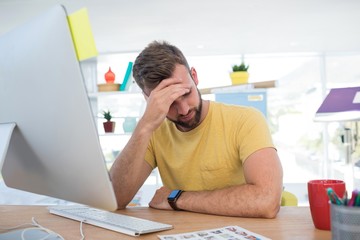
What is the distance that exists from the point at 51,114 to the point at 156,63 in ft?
2.19

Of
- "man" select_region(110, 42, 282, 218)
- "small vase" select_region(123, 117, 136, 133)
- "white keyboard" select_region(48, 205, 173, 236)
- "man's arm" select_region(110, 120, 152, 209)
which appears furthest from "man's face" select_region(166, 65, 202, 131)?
"small vase" select_region(123, 117, 136, 133)

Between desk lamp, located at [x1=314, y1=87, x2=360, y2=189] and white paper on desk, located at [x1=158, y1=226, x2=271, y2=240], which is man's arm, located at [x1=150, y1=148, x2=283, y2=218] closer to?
white paper on desk, located at [x1=158, y1=226, x2=271, y2=240]

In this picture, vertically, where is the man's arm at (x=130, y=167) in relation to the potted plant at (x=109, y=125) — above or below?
above

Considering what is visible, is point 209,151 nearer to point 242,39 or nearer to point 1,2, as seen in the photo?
point 1,2

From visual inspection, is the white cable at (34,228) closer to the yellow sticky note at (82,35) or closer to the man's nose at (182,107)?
the yellow sticky note at (82,35)

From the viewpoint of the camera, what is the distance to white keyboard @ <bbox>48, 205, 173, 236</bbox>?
0.89 metres

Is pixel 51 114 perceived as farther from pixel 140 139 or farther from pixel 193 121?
pixel 193 121

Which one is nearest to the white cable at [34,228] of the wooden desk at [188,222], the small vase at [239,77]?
the wooden desk at [188,222]

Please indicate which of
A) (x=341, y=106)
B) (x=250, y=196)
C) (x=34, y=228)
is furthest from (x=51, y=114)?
(x=341, y=106)

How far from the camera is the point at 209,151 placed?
1.39 metres

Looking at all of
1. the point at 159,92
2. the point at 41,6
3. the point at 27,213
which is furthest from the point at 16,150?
the point at 41,6

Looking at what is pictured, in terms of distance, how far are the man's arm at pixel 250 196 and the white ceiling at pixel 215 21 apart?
2.24 m

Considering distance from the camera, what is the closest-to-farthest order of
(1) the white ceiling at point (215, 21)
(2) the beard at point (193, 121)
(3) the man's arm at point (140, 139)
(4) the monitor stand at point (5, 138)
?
(4) the monitor stand at point (5, 138)
(3) the man's arm at point (140, 139)
(2) the beard at point (193, 121)
(1) the white ceiling at point (215, 21)

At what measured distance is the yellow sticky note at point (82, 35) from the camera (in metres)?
0.61
